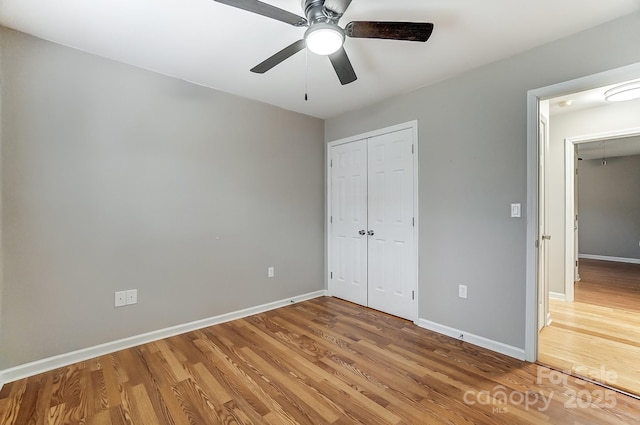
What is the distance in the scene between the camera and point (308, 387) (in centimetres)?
192

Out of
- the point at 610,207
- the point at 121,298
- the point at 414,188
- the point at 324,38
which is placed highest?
the point at 324,38

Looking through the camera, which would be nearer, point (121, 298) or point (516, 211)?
point (516, 211)

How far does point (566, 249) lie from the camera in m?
3.57

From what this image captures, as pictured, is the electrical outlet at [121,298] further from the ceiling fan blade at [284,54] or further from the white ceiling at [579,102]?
the white ceiling at [579,102]

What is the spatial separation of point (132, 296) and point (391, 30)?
2.85 m

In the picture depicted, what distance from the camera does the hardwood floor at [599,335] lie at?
208cm

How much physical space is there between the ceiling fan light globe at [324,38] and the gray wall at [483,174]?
1.62 m

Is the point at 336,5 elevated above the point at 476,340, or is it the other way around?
the point at 336,5

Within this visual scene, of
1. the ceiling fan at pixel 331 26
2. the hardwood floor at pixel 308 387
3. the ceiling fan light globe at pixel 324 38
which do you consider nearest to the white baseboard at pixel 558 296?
the hardwood floor at pixel 308 387

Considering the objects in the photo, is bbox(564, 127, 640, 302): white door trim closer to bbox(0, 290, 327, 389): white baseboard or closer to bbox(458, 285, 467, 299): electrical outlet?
bbox(458, 285, 467, 299): electrical outlet

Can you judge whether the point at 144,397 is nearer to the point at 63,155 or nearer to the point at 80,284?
the point at 80,284

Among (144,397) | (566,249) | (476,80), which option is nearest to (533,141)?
(476,80)

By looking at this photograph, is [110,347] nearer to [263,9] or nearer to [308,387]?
[308,387]

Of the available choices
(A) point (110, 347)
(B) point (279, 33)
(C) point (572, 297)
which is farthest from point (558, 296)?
(A) point (110, 347)
